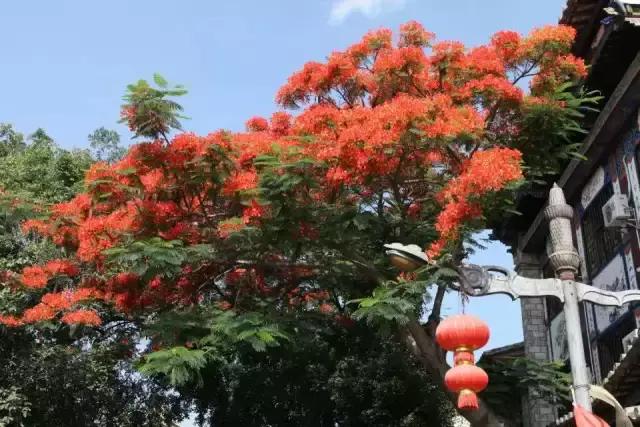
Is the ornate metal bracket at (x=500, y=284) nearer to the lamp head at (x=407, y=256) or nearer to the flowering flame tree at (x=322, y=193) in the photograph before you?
the lamp head at (x=407, y=256)

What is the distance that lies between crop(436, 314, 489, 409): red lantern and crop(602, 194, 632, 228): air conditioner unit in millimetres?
6476

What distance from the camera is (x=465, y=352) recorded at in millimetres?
6633

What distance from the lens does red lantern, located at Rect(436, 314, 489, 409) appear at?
20.8 feet

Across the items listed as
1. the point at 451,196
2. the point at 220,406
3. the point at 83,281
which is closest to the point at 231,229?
the point at 451,196

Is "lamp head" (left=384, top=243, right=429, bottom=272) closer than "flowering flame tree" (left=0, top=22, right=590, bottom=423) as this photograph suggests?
Yes

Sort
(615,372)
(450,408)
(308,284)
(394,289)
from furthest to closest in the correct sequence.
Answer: (450,408) → (308,284) → (394,289) → (615,372)

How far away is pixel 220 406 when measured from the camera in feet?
62.5

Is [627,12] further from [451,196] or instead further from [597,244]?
[597,244]

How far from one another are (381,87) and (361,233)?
8.50ft

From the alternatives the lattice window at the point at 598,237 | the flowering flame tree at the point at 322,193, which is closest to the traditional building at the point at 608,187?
the lattice window at the point at 598,237

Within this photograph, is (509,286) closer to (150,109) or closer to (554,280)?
(554,280)

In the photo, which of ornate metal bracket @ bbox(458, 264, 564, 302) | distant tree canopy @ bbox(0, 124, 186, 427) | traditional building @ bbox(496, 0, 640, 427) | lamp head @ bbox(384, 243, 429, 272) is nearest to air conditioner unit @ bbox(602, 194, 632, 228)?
traditional building @ bbox(496, 0, 640, 427)

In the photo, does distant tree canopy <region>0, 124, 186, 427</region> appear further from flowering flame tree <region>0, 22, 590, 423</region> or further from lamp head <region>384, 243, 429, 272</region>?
lamp head <region>384, 243, 429, 272</region>

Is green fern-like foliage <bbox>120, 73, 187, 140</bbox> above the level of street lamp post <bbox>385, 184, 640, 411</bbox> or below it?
above
